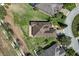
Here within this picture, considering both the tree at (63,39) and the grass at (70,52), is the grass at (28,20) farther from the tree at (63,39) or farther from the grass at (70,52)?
the grass at (70,52)

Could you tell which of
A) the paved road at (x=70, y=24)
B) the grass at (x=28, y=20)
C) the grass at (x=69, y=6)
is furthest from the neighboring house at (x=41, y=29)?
the grass at (x=69, y=6)

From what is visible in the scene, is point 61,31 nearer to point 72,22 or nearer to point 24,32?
point 72,22

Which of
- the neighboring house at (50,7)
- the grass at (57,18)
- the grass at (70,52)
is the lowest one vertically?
the grass at (70,52)

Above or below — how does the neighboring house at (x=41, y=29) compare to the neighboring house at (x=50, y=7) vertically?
below

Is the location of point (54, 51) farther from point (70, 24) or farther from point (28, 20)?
point (28, 20)

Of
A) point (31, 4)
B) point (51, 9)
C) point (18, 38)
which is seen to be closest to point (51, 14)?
point (51, 9)

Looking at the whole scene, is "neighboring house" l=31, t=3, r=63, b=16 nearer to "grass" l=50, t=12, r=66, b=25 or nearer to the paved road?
"grass" l=50, t=12, r=66, b=25

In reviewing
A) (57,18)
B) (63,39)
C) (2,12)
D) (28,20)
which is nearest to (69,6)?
(57,18)
